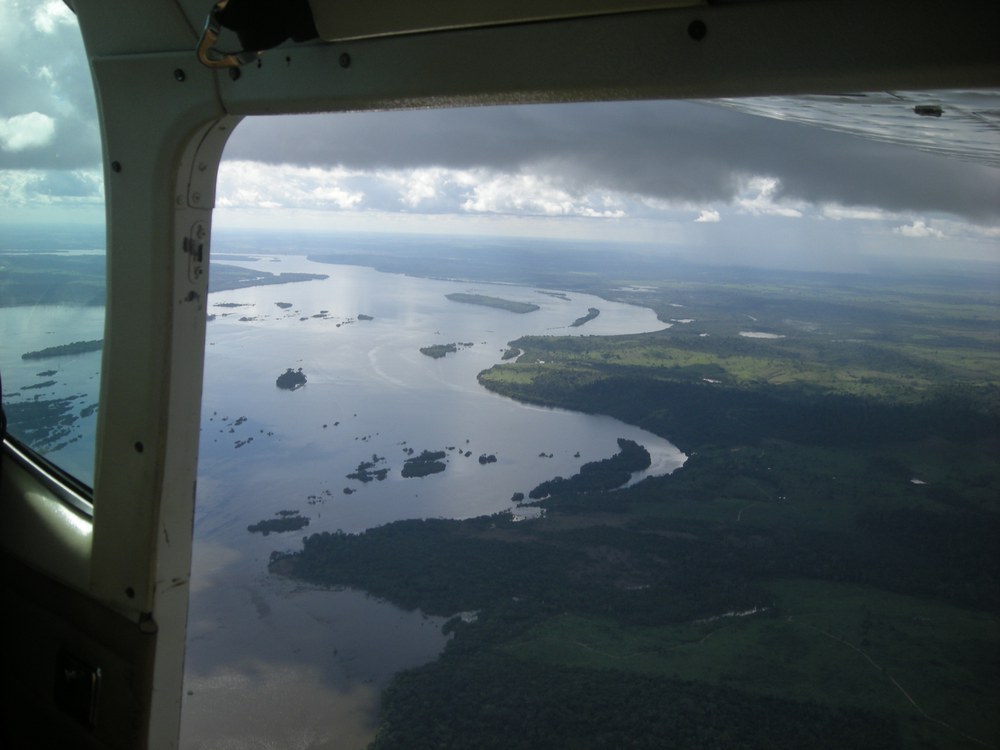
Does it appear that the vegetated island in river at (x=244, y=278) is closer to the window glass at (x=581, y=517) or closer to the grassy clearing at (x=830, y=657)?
the window glass at (x=581, y=517)

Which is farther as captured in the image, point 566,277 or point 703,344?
point 566,277

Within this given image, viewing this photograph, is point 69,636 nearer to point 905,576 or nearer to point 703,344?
point 905,576

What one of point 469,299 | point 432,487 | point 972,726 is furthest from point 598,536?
point 469,299

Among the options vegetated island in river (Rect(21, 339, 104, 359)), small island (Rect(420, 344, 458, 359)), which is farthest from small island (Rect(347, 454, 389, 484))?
vegetated island in river (Rect(21, 339, 104, 359))

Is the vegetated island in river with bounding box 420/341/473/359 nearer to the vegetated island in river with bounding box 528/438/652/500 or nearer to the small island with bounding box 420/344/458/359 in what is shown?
the small island with bounding box 420/344/458/359

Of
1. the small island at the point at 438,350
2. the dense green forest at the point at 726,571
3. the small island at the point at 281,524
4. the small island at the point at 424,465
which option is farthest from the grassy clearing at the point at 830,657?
the small island at the point at 438,350

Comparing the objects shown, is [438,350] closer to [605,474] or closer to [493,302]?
[493,302]
